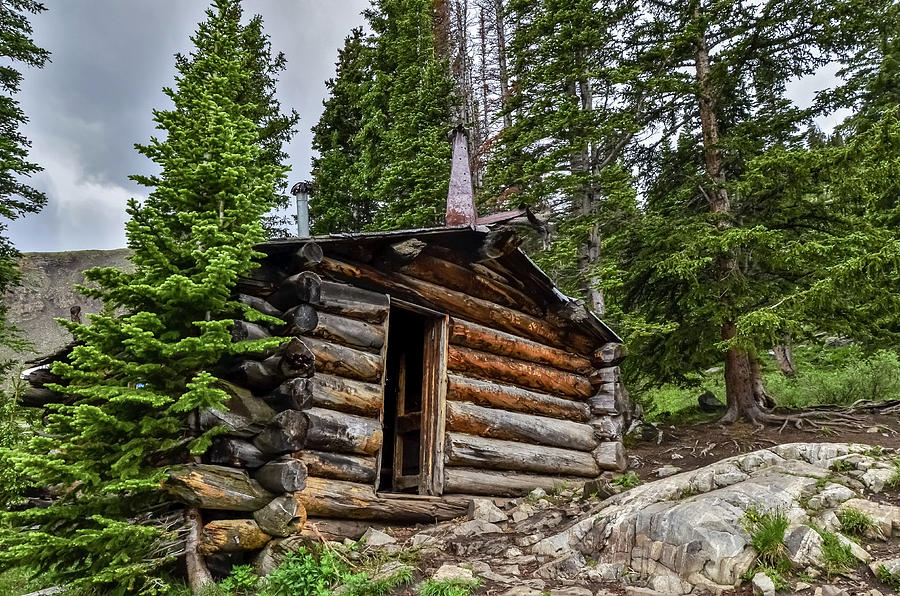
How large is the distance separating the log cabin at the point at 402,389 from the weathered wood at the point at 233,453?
1cm

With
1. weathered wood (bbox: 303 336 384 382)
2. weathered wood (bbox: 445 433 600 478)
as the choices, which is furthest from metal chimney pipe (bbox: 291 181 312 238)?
weathered wood (bbox: 445 433 600 478)

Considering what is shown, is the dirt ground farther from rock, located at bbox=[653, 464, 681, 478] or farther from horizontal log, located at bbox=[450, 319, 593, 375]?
horizontal log, located at bbox=[450, 319, 593, 375]

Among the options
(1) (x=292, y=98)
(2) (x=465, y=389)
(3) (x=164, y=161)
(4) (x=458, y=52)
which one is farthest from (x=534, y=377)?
(4) (x=458, y=52)

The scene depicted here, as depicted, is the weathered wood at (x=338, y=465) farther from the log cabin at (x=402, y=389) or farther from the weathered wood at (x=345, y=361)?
the weathered wood at (x=345, y=361)

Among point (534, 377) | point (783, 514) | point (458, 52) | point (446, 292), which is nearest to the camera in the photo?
point (783, 514)

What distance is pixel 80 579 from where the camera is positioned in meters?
4.32

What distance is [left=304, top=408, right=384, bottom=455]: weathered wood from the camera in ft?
20.0

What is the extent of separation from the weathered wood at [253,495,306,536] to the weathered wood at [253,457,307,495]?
4.5 inches

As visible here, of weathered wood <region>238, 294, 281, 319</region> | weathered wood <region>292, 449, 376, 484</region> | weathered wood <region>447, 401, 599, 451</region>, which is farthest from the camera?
weathered wood <region>447, 401, 599, 451</region>

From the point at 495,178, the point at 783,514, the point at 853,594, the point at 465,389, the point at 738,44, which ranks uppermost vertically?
the point at 738,44

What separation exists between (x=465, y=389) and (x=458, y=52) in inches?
853

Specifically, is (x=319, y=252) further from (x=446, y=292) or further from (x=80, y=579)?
(x=80, y=579)

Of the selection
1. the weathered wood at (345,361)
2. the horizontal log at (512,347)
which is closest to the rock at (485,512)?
the weathered wood at (345,361)

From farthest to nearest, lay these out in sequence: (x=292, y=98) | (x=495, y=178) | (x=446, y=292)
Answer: (x=292, y=98) → (x=495, y=178) → (x=446, y=292)
